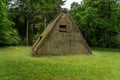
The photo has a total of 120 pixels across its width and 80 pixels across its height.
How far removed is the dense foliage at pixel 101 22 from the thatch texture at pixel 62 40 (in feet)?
36.1

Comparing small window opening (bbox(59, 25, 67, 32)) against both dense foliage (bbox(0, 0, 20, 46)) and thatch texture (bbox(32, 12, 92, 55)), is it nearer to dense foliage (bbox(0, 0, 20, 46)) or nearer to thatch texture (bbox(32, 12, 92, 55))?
thatch texture (bbox(32, 12, 92, 55))

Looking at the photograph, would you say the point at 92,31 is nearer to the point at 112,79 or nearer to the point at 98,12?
the point at 98,12

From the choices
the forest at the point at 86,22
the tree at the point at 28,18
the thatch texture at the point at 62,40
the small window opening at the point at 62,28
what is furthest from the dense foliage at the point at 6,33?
the small window opening at the point at 62,28

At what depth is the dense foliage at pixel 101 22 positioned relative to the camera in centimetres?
3016

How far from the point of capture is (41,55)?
1814cm

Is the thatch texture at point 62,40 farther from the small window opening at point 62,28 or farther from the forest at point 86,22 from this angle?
the forest at point 86,22

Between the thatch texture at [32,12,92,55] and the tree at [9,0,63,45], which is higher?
the tree at [9,0,63,45]

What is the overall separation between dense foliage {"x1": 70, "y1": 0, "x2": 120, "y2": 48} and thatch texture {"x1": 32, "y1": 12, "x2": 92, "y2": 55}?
11.0 m

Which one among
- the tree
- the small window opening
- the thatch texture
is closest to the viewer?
the thatch texture

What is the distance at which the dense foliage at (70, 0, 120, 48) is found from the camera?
30156 millimetres

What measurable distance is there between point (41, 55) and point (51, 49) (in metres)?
1.35

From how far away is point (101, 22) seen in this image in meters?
30.2

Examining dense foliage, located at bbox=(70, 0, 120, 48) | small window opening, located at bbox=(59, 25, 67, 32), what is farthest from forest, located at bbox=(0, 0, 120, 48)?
small window opening, located at bbox=(59, 25, 67, 32)

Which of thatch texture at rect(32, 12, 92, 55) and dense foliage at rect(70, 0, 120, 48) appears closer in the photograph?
thatch texture at rect(32, 12, 92, 55)
